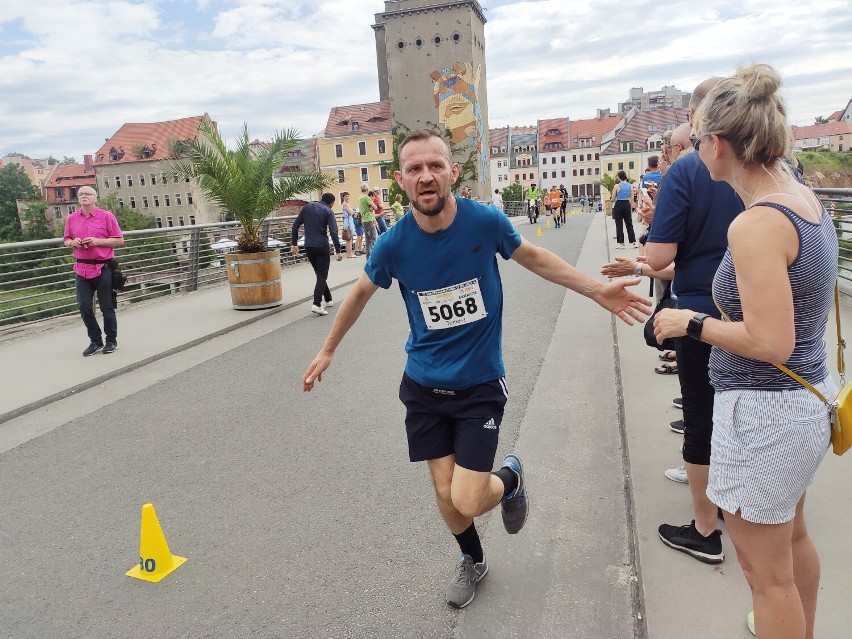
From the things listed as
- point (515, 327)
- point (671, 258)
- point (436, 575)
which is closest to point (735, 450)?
point (671, 258)

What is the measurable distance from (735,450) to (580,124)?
383ft

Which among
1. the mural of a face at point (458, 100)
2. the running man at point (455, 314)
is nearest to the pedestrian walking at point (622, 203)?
the running man at point (455, 314)

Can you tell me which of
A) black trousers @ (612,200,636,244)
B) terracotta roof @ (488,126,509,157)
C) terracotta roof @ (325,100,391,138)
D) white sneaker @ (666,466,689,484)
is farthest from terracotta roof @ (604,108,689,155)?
white sneaker @ (666,466,689,484)

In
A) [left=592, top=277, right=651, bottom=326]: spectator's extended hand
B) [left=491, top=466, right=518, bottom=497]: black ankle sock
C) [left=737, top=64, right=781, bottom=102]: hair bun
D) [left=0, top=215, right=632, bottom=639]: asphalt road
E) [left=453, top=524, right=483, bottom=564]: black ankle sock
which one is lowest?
[left=0, top=215, right=632, bottom=639]: asphalt road

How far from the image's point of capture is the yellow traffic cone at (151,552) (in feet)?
10.4

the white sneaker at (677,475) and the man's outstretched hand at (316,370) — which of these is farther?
the white sneaker at (677,475)

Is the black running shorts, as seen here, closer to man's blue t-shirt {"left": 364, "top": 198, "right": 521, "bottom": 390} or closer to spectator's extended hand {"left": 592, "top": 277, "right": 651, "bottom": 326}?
man's blue t-shirt {"left": 364, "top": 198, "right": 521, "bottom": 390}

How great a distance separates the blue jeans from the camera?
7918 millimetres

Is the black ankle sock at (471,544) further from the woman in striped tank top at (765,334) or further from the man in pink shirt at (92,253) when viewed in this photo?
the man in pink shirt at (92,253)

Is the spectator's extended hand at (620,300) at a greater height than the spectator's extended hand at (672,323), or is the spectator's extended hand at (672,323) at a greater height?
the spectator's extended hand at (672,323)

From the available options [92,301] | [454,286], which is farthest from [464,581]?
[92,301]

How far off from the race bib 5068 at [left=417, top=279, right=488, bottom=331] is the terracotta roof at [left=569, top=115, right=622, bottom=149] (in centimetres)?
11166

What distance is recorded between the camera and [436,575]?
308cm

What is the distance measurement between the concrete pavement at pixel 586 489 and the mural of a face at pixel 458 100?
55.5 metres
